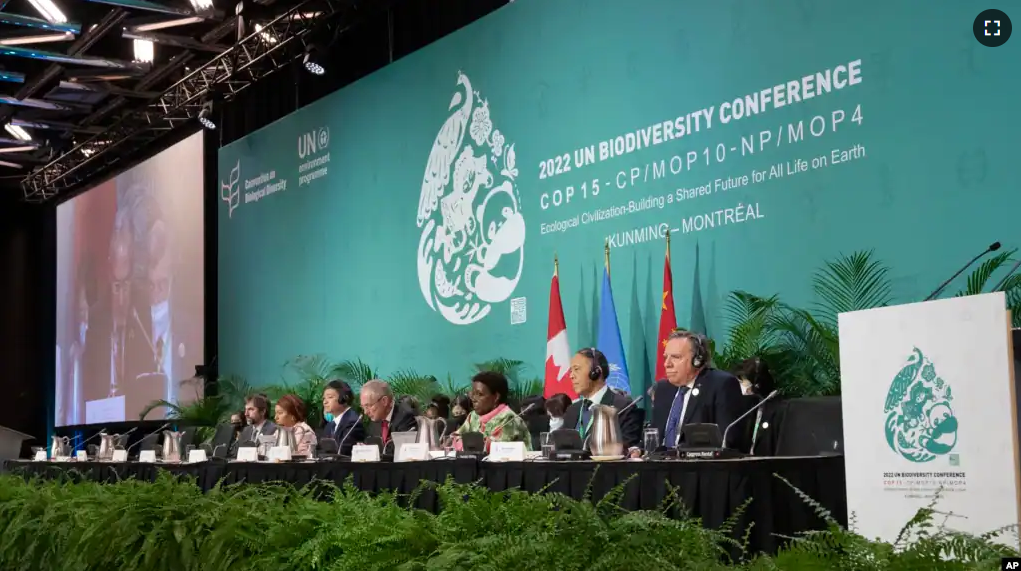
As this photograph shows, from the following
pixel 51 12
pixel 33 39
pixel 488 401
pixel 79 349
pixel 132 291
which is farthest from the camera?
pixel 79 349

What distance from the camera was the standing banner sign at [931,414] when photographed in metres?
2.57

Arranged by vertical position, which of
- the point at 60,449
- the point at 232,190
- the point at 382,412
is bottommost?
the point at 60,449

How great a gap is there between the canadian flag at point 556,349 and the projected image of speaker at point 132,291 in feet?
15.7

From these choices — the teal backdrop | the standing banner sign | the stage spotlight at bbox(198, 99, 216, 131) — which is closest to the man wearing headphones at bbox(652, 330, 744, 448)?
the teal backdrop

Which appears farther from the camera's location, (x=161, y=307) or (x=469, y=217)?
(x=161, y=307)

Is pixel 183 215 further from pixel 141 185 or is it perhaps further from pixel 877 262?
pixel 877 262

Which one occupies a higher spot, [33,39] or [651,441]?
[33,39]

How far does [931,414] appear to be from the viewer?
271cm

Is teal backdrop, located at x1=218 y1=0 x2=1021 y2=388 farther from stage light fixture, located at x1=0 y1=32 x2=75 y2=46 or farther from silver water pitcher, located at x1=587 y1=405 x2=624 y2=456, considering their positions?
silver water pitcher, located at x1=587 y1=405 x2=624 y2=456

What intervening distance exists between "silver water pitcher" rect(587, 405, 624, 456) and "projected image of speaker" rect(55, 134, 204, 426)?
7487 mm

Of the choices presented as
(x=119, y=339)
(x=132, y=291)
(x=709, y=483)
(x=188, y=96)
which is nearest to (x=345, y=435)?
(x=709, y=483)

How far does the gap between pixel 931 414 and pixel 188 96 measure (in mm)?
8871

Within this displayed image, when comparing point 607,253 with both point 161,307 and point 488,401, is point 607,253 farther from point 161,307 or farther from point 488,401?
point 161,307

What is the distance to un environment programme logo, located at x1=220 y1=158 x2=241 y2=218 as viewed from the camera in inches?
409
